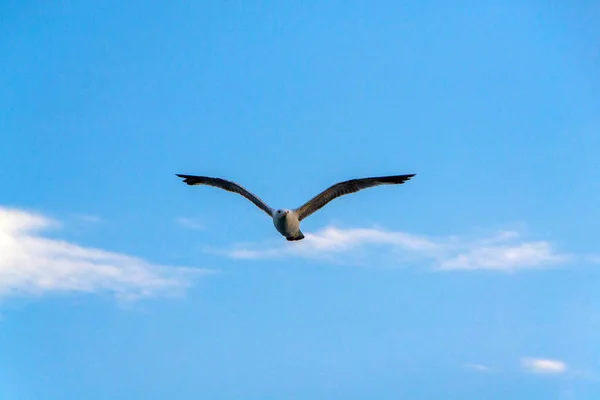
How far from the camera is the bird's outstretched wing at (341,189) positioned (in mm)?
27859

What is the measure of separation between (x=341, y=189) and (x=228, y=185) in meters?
4.57

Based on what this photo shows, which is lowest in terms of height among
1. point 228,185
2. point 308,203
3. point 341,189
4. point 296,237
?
point 296,237

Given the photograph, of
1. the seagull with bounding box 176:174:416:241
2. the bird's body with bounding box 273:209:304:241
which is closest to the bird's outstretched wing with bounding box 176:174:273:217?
the seagull with bounding box 176:174:416:241

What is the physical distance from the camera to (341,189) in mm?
28578

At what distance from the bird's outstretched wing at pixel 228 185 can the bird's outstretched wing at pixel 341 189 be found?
135 cm

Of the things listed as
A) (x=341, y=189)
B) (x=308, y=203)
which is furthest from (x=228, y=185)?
(x=341, y=189)

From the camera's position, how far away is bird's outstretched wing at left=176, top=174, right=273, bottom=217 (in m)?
29.3

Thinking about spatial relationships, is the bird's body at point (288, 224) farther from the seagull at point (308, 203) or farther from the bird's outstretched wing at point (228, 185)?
the bird's outstretched wing at point (228, 185)

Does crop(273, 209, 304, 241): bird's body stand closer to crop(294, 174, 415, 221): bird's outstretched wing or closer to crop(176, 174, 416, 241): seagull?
crop(176, 174, 416, 241): seagull

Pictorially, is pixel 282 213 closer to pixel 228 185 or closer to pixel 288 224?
pixel 288 224

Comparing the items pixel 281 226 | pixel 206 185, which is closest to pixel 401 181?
pixel 281 226

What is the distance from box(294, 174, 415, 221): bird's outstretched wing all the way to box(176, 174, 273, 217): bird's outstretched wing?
1355mm

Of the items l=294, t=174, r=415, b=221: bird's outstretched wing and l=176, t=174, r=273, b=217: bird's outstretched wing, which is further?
l=176, t=174, r=273, b=217: bird's outstretched wing

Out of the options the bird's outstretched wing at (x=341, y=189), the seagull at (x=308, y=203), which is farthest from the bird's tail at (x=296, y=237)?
the bird's outstretched wing at (x=341, y=189)
